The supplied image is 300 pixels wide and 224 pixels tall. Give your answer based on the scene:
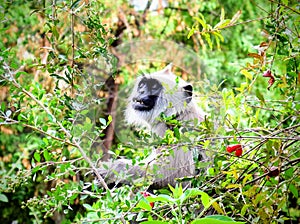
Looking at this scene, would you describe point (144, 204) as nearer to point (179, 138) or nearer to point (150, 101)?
point (179, 138)

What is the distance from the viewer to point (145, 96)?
1918 millimetres


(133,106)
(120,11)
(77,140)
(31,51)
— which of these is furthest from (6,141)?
(77,140)

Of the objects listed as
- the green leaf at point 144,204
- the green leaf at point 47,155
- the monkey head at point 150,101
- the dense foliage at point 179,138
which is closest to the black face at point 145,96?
the monkey head at point 150,101

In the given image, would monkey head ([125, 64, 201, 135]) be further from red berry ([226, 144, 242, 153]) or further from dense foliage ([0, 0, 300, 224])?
red berry ([226, 144, 242, 153])

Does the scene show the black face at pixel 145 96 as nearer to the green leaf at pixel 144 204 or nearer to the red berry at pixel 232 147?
the red berry at pixel 232 147

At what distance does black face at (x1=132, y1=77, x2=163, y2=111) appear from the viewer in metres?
1.89

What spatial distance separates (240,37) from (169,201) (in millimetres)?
3400

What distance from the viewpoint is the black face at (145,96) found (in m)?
1.89

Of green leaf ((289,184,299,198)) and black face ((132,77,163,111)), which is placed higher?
green leaf ((289,184,299,198))

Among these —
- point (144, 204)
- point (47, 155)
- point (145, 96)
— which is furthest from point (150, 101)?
point (144, 204)

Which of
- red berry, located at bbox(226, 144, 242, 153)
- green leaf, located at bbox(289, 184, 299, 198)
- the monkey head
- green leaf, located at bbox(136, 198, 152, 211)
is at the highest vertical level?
red berry, located at bbox(226, 144, 242, 153)

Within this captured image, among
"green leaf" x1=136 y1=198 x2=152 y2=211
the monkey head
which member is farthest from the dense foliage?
the monkey head

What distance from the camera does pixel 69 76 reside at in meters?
1.04

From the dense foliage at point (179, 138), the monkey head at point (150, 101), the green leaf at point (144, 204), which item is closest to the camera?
the green leaf at point (144, 204)
